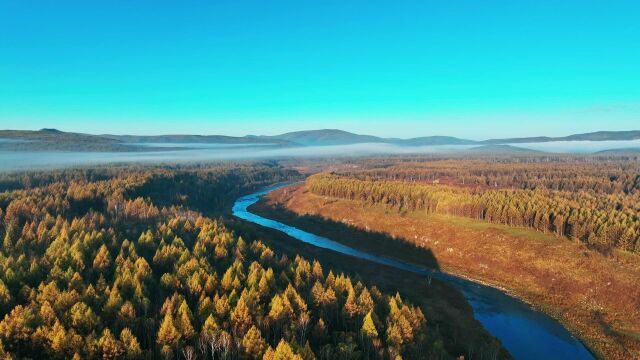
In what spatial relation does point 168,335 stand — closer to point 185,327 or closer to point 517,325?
point 185,327

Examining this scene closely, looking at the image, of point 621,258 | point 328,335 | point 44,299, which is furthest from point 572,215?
point 44,299

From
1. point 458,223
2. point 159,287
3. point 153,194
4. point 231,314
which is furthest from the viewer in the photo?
point 153,194

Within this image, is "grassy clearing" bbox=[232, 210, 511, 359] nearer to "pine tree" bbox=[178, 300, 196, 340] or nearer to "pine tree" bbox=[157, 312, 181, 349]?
"pine tree" bbox=[178, 300, 196, 340]

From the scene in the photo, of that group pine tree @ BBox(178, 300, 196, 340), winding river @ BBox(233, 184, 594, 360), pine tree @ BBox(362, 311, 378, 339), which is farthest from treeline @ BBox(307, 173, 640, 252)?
pine tree @ BBox(178, 300, 196, 340)

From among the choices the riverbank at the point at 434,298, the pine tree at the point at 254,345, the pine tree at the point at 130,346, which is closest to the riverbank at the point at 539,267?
the riverbank at the point at 434,298

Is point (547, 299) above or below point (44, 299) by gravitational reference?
below

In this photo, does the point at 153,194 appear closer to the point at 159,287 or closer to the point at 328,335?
the point at 159,287

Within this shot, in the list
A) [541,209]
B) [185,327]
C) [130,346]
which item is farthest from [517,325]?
[130,346]

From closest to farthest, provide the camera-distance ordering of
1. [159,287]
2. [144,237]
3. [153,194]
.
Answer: [159,287]
[144,237]
[153,194]
